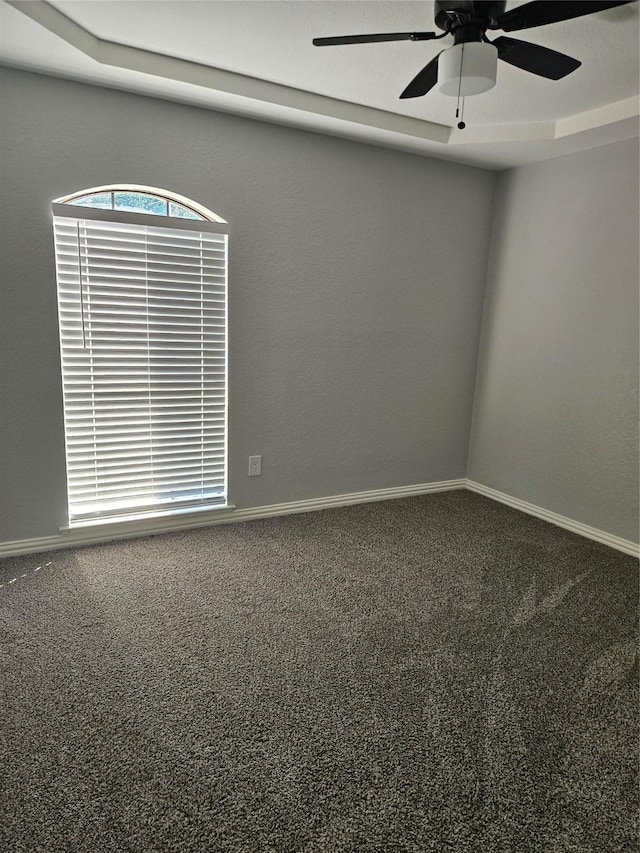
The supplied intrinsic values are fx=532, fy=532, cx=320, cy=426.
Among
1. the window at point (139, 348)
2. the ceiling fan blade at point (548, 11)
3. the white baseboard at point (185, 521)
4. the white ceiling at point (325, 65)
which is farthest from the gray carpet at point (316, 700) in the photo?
the white ceiling at point (325, 65)

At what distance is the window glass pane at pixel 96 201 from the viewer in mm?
2682

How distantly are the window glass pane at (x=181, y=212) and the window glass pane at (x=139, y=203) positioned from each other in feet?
0.13

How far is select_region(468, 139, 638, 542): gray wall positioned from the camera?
309cm

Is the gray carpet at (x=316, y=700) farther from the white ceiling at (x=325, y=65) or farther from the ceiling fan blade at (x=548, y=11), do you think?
the white ceiling at (x=325, y=65)

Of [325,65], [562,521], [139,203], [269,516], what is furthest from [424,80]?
[562,521]

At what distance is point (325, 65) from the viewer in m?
2.39

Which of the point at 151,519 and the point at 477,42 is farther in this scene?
the point at 151,519

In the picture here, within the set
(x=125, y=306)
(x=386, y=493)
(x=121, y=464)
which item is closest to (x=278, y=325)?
(x=125, y=306)

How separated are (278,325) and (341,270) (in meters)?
0.56

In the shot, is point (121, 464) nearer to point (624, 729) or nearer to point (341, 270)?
point (341, 270)

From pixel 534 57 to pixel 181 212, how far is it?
6.19 ft

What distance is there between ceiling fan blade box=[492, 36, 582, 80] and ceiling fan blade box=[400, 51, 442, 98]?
0.23 m

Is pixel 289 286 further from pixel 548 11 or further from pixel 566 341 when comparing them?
pixel 548 11

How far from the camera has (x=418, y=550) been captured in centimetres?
302
